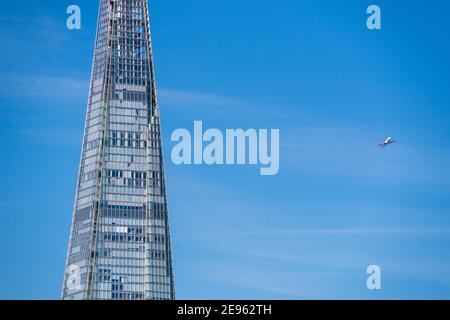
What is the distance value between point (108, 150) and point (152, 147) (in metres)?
4.79

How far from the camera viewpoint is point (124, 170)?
96.6 m

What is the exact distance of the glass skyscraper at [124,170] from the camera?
8962 centimetres

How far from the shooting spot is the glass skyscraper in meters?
89.6

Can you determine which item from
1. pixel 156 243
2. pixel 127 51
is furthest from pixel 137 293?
pixel 127 51
